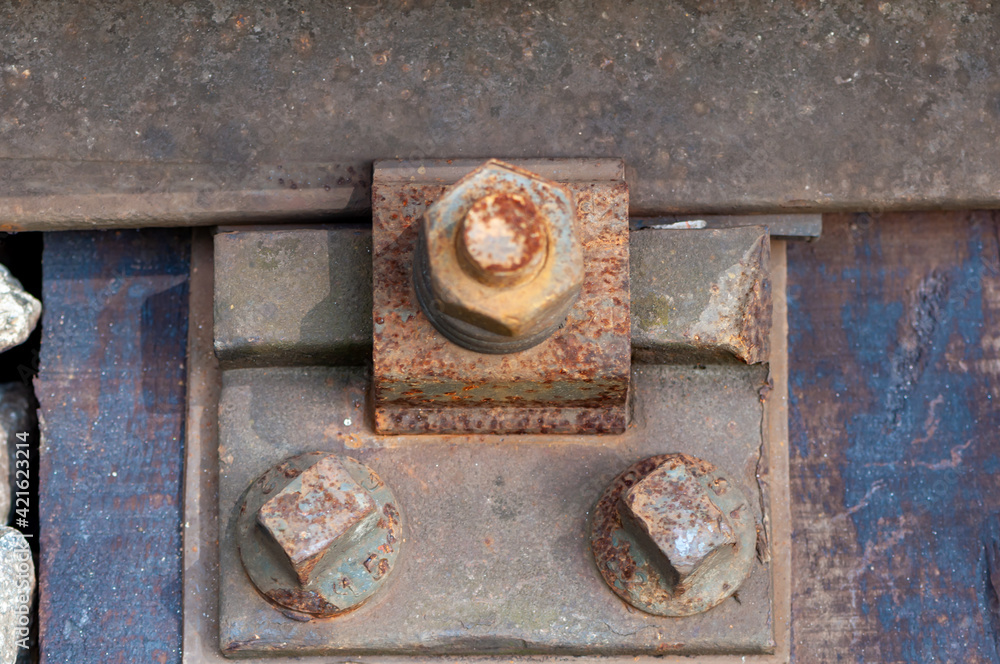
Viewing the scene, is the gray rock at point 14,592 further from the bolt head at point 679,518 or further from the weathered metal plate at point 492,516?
the bolt head at point 679,518

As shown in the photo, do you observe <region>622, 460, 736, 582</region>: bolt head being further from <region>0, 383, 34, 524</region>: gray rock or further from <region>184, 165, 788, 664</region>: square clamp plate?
<region>0, 383, 34, 524</region>: gray rock

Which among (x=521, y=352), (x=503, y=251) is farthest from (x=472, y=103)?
(x=503, y=251)

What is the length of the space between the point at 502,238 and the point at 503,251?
0.08 feet

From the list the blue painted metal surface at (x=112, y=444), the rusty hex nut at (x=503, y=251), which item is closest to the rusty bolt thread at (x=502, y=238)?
the rusty hex nut at (x=503, y=251)

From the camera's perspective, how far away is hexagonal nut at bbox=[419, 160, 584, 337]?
6.06ft

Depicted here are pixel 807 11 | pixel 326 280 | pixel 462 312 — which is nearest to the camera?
pixel 462 312

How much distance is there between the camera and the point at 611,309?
2145 mm

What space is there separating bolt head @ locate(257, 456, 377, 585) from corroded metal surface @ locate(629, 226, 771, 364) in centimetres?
73

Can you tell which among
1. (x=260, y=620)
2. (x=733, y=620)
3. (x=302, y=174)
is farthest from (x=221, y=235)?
(x=733, y=620)

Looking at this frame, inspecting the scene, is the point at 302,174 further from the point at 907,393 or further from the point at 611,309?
the point at 907,393

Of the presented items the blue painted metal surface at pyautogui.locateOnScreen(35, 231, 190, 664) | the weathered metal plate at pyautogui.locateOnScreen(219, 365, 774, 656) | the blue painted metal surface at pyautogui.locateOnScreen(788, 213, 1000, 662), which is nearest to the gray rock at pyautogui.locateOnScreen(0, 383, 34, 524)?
the blue painted metal surface at pyautogui.locateOnScreen(35, 231, 190, 664)

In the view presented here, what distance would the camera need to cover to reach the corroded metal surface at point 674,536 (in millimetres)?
2131

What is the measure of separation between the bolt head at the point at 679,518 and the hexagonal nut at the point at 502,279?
0.53 metres

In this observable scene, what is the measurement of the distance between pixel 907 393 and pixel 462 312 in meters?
1.43
